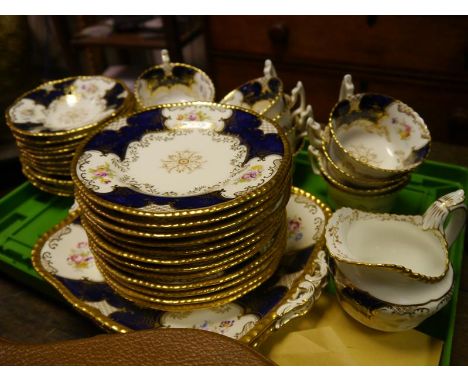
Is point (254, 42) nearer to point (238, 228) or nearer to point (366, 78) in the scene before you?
point (366, 78)

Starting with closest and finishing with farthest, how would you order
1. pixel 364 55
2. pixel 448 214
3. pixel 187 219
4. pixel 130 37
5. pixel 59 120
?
pixel 187 219, pixel 448 214, pixel 59 120, pixel 364 55, pixel 130 37

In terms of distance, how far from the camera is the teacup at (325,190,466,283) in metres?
0.59

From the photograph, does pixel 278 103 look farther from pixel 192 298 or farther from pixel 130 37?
pixel 130 37

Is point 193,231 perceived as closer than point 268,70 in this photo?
Yes

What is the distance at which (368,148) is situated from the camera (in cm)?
85

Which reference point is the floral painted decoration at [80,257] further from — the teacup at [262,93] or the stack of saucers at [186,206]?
the teacup at [262,93]

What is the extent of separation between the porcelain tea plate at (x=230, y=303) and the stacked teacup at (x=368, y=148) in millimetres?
64

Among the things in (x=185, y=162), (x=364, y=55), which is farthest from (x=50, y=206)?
(x=364, y=55)

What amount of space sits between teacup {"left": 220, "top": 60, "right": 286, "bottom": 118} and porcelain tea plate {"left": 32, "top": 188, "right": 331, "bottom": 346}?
0.25 meters

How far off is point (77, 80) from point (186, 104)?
1.40ft

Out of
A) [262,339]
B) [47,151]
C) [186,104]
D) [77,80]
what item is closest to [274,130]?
[186,104]

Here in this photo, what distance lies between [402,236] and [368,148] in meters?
0.24

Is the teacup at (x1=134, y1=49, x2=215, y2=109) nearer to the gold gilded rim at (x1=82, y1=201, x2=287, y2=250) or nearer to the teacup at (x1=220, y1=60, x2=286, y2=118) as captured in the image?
the teacup at (x1=220, y1=60, x2=286, y2=118)

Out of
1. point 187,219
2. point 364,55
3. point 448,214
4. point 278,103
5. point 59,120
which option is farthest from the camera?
point 364,55
